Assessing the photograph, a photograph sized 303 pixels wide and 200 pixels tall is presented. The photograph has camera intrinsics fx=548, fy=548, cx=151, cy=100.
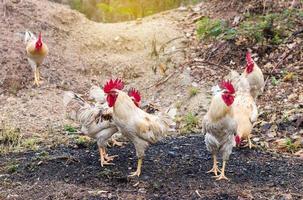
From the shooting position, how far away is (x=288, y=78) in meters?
8.80

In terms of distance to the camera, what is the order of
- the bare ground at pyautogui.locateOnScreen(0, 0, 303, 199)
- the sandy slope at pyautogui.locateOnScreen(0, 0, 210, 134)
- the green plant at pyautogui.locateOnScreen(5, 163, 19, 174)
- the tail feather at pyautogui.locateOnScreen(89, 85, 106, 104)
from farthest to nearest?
the sandy slope at pyautogui.locateOnScreen(0, 0, 210, 134) → the tail feather at pyautogui.locateOnScreen(89, 85, 106, 104) → the green plant at pyautogui.locateOnScreen(5, 163, 19, 174) → the bare ground at pyautogui.locateOnScreen(0, 0, 303, 199)

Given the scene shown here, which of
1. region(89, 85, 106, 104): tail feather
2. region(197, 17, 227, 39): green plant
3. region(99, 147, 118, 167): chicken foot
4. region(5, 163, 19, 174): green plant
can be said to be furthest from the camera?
region(197, 17, 227, 39): green plant

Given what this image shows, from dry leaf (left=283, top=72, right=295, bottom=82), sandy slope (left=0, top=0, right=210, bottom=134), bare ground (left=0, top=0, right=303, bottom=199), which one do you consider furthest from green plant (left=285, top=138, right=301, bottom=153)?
sandy slope (left=0, top=0, right=210, bottom=134)

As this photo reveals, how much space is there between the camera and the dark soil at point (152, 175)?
18.1 ft

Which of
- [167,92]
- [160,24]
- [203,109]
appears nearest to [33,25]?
[160,24]

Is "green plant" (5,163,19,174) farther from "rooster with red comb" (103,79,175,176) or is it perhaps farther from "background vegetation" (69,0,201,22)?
"background vegetation" (69,0,201,22)

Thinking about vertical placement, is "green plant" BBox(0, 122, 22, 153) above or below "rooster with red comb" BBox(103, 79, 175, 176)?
below

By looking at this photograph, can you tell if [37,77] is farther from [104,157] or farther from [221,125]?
[221,125]

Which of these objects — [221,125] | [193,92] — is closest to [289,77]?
[193,92]

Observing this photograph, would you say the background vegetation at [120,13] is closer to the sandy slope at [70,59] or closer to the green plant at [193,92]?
the sandy slope at [70,59]

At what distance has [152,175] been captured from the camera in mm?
6039

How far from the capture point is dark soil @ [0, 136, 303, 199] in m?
5.50

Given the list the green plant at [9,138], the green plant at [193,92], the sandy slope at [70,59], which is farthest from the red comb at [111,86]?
the green plant at [193,92]

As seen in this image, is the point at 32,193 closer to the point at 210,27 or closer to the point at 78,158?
the point at 78,158
